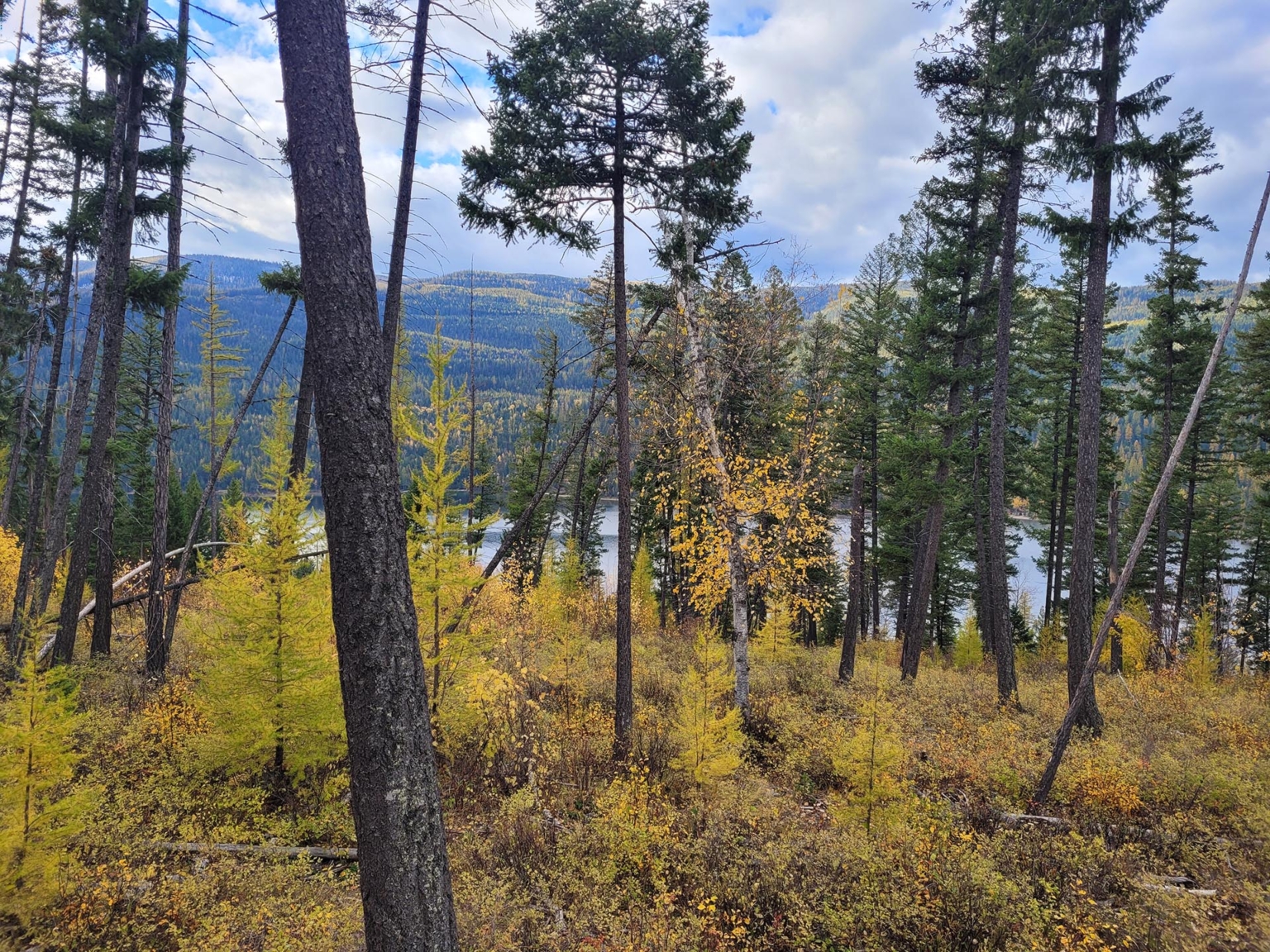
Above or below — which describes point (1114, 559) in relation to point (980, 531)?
below

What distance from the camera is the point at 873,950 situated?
4.59 metres

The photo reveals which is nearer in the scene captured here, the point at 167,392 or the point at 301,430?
the point at 301,430

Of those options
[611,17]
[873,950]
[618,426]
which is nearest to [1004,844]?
[873,950]

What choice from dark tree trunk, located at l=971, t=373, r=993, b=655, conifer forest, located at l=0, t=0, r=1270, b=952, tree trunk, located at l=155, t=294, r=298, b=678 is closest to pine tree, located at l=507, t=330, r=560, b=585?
conifer forest, located at l=0, t=0, r=1270, b=952

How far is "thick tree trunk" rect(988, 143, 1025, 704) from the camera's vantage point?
464 inches

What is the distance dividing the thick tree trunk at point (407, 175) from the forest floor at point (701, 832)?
5.42 meters

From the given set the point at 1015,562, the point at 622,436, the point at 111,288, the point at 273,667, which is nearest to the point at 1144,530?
the point at 622,436

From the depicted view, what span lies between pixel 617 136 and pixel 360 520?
8210 millimetres

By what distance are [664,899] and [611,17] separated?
1099cm

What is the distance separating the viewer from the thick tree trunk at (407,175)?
6.28 meters

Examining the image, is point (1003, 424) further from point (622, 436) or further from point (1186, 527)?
point (1186, 527)

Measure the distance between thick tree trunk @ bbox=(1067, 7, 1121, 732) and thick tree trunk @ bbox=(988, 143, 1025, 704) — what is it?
1.79 m

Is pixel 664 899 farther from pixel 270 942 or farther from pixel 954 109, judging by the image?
pixel 954 109

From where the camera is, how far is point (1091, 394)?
9805mm
